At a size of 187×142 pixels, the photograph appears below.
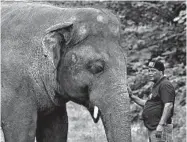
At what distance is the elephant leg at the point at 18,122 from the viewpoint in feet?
20.5

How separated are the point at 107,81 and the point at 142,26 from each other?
326 inches

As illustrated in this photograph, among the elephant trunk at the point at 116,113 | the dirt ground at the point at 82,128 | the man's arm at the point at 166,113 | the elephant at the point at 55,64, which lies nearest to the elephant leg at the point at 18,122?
the elephant at the point at 55,64

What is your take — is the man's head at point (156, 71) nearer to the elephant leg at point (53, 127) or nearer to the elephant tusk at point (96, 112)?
the elephant leg at point (53, 127)

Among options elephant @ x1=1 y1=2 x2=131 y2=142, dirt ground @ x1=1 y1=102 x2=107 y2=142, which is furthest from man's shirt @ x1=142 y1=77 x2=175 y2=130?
elephant @ x1=1 y1=2 x2=131 y2=142

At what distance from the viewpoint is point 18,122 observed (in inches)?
246

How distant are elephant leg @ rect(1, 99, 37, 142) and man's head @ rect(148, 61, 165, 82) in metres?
2.85

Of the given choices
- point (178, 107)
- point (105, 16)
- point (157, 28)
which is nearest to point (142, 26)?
point (157, 28)

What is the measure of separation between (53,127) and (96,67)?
1083 millimetres

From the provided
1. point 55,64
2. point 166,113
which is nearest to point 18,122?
point 55,64

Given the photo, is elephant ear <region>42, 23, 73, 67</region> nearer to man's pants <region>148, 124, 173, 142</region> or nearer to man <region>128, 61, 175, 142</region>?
man <region>128, 61, 175, 142</region>

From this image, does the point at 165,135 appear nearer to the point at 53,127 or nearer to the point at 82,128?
the point at 53,127

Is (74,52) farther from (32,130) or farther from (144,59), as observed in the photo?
(144,59)

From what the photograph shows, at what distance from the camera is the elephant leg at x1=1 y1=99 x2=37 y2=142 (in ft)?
20.5

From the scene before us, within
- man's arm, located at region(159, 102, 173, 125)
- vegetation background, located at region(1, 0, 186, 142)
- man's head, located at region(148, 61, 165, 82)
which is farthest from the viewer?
vegetation background, located at region(1, 0, 186, 142)
